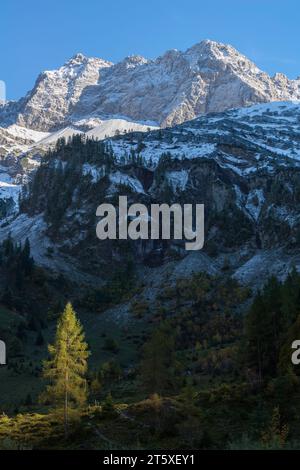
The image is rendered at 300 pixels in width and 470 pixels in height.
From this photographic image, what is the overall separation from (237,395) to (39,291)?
109815mm

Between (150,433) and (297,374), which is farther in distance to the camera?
(297,374)

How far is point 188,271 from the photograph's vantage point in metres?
154

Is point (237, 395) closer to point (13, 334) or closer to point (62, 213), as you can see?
point (13, 334)

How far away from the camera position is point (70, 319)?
1764 inches

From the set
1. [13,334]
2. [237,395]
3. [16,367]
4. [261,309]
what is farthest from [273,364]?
[13,334]

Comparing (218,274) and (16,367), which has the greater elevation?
(218,274)

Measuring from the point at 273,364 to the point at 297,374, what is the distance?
713 cm

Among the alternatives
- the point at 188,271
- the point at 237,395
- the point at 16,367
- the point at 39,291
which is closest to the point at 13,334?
the point at 16,367

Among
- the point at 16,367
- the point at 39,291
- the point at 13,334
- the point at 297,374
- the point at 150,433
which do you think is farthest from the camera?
the point at 39,291
